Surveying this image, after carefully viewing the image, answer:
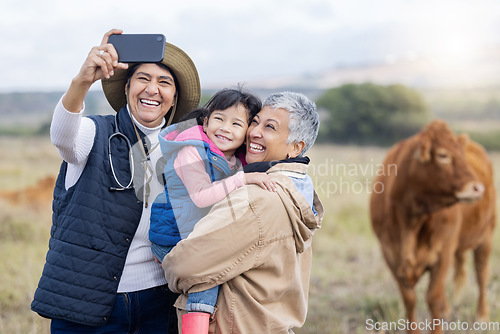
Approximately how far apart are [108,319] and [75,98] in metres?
0.97

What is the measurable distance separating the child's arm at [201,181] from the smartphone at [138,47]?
409 mm

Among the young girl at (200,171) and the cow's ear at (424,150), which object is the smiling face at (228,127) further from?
the cow's ear at (424,150)

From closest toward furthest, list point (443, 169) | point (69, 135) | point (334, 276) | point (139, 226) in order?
point (69, 135), point (139, 226), point (443, 169), point (334, 276)

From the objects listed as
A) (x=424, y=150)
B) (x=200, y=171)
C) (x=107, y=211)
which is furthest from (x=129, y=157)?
(x=424, y=150)

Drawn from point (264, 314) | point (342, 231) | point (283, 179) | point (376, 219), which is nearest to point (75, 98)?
point (283, 179)

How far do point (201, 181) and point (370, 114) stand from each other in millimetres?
37698

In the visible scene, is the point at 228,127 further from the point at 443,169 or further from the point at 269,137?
the point at 443,169

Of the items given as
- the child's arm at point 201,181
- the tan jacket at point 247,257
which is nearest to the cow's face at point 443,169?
the tan jacket at point 247,257

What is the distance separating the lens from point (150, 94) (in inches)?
97.3

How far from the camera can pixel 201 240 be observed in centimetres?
197

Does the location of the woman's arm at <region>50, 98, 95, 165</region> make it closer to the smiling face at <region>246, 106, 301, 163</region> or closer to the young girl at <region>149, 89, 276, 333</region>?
the young girl at <region>149, 89, 276, 333</region>

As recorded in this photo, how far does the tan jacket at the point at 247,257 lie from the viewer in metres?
1.97

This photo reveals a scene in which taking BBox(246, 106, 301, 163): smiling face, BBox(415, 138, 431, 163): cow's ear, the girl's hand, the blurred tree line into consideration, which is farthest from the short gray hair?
the blurred tree line

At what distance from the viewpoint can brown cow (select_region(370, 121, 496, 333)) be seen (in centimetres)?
508
